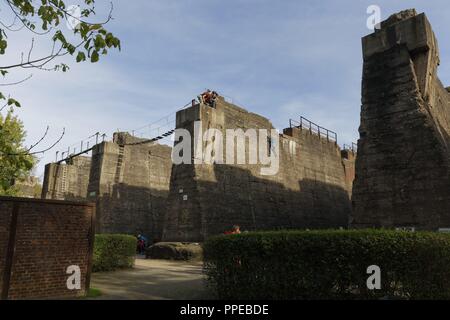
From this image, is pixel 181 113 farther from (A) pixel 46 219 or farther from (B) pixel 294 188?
(A) pixel 46 219

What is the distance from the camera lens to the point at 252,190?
23.1 metres

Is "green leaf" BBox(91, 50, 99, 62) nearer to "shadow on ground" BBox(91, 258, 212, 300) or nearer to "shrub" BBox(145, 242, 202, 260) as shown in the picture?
"shadow on ground" BBox(91, 258, 212, 300)

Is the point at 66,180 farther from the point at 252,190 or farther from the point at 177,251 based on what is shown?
the point at 177,251

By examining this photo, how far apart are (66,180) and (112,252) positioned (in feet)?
63.5

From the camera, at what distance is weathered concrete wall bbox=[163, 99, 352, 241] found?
19.9 meters

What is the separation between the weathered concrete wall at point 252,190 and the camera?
19.9 metres

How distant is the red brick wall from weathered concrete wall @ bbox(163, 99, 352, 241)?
10833 mm

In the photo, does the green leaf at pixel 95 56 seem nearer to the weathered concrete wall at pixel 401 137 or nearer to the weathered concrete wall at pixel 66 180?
the weathered concrete wall at pixel 401 137

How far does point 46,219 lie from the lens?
796 centimetres

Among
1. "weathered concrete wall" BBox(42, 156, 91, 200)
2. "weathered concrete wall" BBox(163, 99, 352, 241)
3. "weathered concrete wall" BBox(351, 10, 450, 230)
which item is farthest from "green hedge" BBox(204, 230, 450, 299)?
"weathered concrete wall" BBox(42, 156, 91, 200)

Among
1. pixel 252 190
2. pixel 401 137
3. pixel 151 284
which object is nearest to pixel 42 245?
pixel 151 284

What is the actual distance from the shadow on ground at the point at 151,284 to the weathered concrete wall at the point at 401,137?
21.9 ft

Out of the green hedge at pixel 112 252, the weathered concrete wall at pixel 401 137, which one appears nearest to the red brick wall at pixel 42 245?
the green hedge at pixel 112 252

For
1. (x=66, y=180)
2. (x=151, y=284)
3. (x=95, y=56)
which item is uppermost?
(x=66, y=180)
